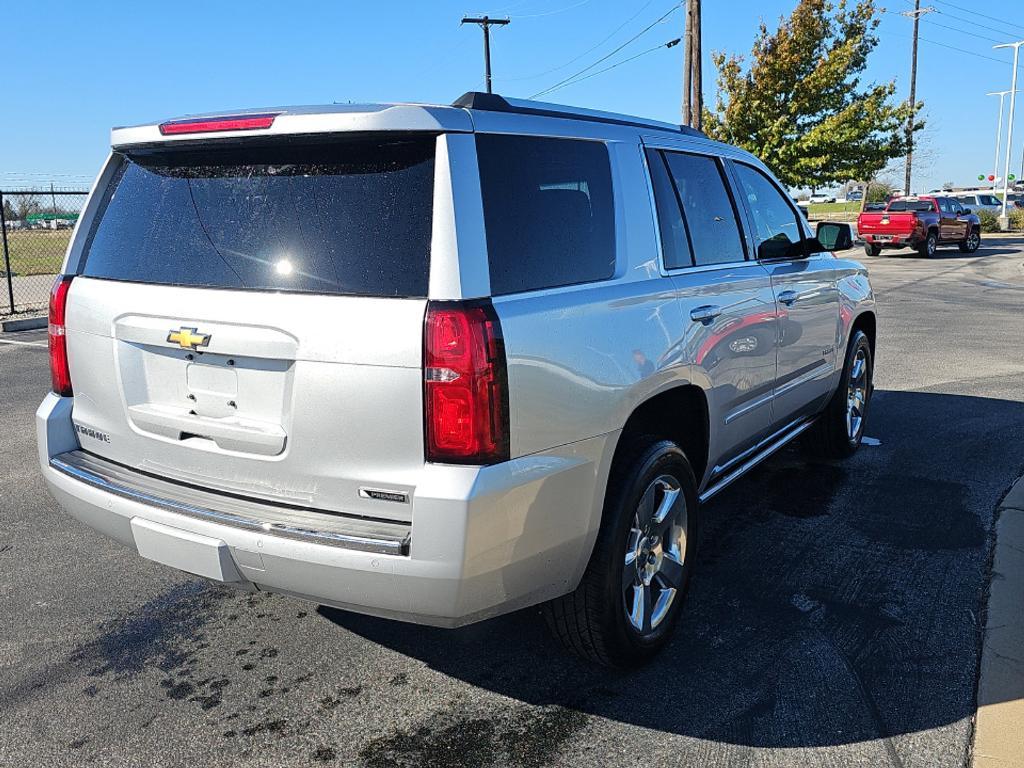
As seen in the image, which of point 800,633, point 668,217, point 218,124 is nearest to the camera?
point 218,124

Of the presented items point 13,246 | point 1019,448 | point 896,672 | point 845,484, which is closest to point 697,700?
point 896,672

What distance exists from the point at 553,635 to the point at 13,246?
2046 centimetres

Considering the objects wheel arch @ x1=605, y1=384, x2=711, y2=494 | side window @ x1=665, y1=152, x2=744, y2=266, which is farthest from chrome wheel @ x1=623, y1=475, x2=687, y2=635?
side window @ x1=665, y1=152, x2=744, y2=266

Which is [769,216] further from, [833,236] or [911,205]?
[911,205]

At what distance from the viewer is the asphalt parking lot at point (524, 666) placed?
290 cm

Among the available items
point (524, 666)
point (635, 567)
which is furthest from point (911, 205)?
point (524, 666)

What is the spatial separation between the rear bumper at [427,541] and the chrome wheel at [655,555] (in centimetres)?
38

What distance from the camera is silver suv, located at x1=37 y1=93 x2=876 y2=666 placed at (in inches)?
102

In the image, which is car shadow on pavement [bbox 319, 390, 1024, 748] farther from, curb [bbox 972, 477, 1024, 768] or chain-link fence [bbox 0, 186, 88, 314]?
chain-link fence [bbox 0, 186, 88, 314]

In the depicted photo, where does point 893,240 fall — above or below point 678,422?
Answer: below

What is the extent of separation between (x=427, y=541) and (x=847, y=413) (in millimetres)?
4160

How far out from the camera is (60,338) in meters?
3.40

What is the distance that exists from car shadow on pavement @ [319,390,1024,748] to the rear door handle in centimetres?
121

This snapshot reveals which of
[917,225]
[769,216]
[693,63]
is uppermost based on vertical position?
[693,63]
